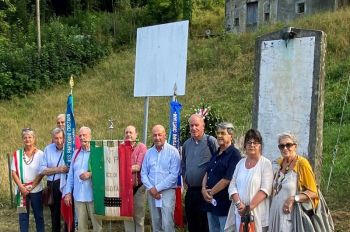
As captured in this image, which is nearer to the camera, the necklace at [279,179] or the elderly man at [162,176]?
the necklace at [279,179]

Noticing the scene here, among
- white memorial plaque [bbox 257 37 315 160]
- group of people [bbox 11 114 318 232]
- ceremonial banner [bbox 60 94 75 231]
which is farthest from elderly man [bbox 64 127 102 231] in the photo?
white memorial plaque [bbox 257 37 315 160]

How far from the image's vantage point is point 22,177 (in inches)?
272

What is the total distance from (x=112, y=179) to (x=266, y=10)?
23339 millimetres

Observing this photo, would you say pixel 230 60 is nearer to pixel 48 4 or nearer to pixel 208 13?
pixel 208 13

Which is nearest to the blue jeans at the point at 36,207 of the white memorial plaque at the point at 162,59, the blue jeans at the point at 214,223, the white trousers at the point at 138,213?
the white trousers at the point at 138,213

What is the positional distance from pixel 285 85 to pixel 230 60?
14.2m

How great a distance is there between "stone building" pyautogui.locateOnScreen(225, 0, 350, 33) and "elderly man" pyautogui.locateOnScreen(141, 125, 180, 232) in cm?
2080

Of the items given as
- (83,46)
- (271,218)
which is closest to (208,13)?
(83,46)

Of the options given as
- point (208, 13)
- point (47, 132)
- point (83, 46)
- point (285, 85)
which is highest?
point (208, 13)

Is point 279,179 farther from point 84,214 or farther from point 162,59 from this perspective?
point 162,59

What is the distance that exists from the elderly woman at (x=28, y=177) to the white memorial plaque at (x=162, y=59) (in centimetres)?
200

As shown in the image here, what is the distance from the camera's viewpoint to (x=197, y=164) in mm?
5887

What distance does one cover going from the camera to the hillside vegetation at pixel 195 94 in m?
14.4

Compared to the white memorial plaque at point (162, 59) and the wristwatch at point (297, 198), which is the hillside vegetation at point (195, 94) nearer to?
the white memorial plaque at point (162, 59)
